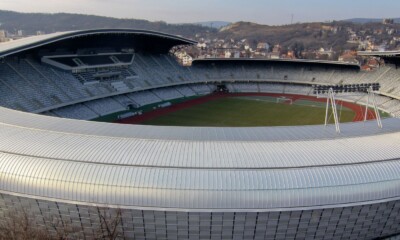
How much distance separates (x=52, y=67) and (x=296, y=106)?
48.6 meters

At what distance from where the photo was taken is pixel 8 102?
172 ft

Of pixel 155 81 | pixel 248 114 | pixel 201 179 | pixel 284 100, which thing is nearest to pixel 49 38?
pixel 155 81

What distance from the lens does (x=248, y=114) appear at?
2724 inches

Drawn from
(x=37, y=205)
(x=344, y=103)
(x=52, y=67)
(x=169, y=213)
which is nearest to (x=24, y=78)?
(x=52, y=67)

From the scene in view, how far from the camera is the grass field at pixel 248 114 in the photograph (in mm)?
62750

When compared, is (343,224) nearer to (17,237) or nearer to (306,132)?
(306,132)

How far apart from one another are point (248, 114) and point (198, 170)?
1855 inches

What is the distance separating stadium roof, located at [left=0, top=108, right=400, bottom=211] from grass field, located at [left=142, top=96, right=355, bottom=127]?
111ft

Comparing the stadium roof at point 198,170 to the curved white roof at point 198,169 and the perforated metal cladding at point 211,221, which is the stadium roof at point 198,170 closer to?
the curved white roof at point 198,169

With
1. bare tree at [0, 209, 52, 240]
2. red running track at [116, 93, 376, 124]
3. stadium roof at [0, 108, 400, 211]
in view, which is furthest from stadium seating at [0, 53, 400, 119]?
stadium roof at [0, 108, 400, 211]

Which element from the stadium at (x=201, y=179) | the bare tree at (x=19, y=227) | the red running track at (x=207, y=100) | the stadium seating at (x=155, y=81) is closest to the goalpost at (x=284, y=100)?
the red running track at (x=207, y=100)

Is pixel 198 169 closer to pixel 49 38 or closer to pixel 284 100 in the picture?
pixel 49 38

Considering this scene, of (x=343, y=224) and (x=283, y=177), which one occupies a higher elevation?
(x=283, y=177)

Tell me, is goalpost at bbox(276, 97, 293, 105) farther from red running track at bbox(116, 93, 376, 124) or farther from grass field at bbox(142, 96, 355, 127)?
red running track at bbox(116, 93, 376, 124)
